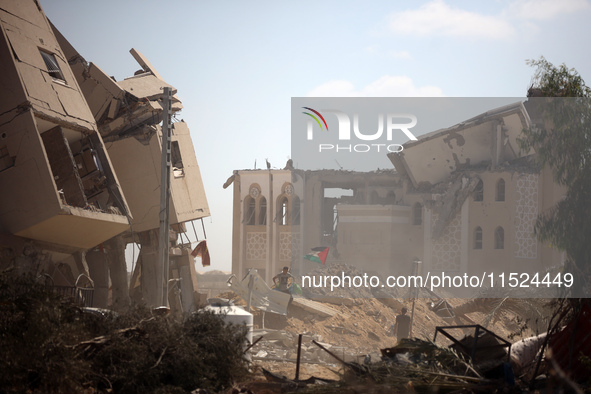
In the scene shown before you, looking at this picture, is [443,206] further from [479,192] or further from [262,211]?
[262,211]

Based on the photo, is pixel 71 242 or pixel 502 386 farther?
pixel 71 242

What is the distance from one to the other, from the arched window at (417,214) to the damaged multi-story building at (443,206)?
51 millimetres

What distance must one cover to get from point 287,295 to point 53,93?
8956mm

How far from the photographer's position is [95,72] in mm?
19312

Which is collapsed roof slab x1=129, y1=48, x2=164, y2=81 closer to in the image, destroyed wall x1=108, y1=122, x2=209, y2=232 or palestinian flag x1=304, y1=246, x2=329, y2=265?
destroyed wall x1=108, y1=122, x2=209, y2=232

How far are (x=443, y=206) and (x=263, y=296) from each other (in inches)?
618

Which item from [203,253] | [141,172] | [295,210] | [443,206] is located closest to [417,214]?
[443,206]

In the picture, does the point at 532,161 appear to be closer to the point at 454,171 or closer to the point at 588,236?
the point at 454,171

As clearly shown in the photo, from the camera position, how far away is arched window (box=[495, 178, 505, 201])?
32034 mm

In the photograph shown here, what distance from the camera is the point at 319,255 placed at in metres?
34.3

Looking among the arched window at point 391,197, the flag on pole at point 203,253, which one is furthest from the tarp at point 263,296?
the arched window at point 391,197

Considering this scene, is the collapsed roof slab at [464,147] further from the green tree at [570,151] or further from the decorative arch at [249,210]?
the green tree at [570,151]

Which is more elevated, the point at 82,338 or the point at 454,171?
the point at 454,171

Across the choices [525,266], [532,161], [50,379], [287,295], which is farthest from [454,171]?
[50,379]
